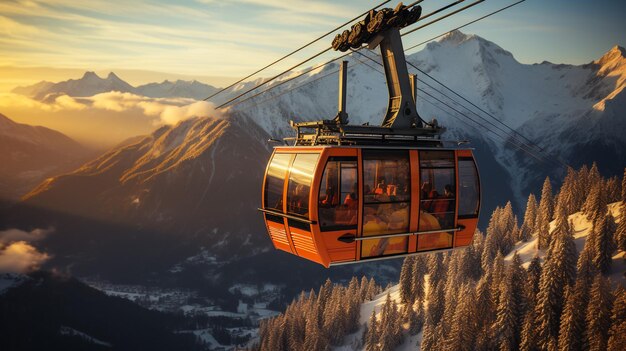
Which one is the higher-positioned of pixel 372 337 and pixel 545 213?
pixel 545 213

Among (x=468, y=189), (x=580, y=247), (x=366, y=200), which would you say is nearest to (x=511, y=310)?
(x=580, y=247)

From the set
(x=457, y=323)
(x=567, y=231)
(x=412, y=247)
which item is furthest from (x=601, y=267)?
(x=412, y=247)

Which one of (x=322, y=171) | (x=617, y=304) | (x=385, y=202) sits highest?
(x=322, y=171)

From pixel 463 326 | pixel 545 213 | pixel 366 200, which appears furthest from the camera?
pixel 545 213

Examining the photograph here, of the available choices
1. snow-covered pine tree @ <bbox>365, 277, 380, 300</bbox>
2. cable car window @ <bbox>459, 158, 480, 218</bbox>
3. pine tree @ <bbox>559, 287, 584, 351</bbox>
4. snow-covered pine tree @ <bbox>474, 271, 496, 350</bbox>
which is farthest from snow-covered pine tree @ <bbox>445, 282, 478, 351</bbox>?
cable car window @ <bbox>459, 158, 480, 218</bbox>

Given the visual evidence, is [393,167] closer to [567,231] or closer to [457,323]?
[457,323]

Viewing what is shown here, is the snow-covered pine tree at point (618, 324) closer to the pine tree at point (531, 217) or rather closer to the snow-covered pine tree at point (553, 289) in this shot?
the snow-covered pine tree at point (553, 289)

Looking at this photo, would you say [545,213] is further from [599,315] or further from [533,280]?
[599,315]
